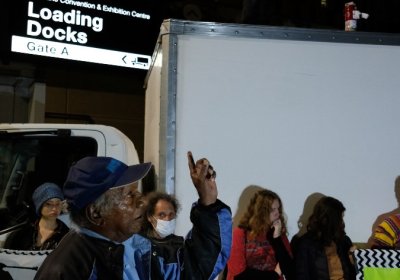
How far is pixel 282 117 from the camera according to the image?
13.0ft

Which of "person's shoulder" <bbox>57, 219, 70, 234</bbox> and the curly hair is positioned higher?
the curly hair

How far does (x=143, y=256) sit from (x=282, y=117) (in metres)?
2.16

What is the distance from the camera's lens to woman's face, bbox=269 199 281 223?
147 inches

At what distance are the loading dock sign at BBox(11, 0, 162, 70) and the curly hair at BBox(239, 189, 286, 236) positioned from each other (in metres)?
6.98

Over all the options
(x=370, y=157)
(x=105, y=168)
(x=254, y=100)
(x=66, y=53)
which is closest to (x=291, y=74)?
(x=254, y=100)

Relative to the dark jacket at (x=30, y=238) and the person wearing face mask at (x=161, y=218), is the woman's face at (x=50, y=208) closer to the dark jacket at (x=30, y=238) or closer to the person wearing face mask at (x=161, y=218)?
the dark jacket at (x=30, y=238)

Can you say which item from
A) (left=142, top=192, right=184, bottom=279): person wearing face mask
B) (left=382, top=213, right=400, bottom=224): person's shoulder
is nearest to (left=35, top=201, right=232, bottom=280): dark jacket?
(left=142, top=192, right=184, bottom=279): person wearing face mask

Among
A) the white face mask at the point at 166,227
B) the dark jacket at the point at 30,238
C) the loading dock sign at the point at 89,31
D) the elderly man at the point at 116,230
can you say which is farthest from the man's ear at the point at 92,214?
the loading dock sign at the point at 89,31

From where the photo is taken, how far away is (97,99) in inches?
459

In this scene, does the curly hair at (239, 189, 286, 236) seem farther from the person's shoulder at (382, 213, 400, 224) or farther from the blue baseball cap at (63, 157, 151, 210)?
the blue baseball cap at (63, 157, 151, 210)

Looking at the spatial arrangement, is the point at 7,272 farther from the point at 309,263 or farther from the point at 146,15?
the point at 146,15

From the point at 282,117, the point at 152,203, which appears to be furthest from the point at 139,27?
the point at 152,203

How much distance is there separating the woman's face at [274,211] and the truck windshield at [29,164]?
62.1 inches

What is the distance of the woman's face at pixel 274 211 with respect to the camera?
3.75 meters
